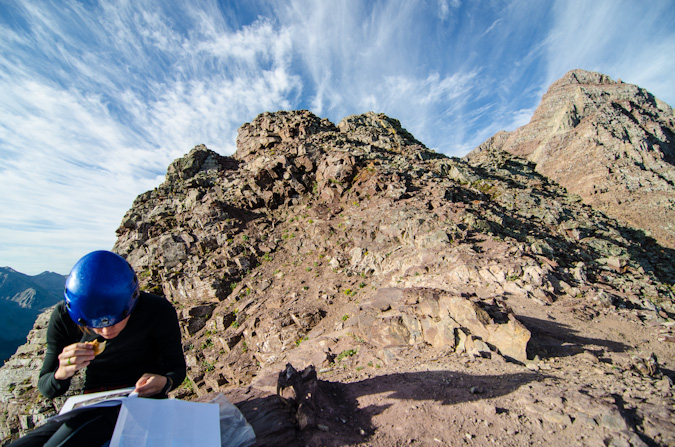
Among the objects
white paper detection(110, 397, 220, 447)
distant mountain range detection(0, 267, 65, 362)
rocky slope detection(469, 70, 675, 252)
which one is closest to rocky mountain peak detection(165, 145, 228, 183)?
white paper detection(110, 397, 220, 447)

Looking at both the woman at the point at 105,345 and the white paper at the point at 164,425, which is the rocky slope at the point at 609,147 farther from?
the woman at the point at 105,345

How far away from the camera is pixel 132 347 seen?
8.93ft

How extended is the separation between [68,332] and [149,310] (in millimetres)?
653

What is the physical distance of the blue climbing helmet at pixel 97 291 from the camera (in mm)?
2135

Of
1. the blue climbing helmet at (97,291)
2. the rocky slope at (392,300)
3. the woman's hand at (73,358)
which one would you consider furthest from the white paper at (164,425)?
the rocky slope at (392,300)

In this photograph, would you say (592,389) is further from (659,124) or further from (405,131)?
(659,124)

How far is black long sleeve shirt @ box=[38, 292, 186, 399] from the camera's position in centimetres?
246

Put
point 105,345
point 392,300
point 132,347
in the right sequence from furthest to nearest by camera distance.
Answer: point 392,300 → point 132,347 → point 105,345

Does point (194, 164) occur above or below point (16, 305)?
above

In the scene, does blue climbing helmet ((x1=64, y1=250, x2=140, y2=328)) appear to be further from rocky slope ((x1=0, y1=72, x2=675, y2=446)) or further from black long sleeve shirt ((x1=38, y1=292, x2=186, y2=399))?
rocky slope ((x1=0, y1=72, x2=675, y2=446))

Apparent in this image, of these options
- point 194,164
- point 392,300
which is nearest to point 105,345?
point 392,300

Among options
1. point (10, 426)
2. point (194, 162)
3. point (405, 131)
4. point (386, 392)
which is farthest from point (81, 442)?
point (405, 131)

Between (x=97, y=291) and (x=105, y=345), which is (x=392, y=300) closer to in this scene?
(x=105, y=345)

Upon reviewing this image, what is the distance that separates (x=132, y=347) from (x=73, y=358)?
65cm
